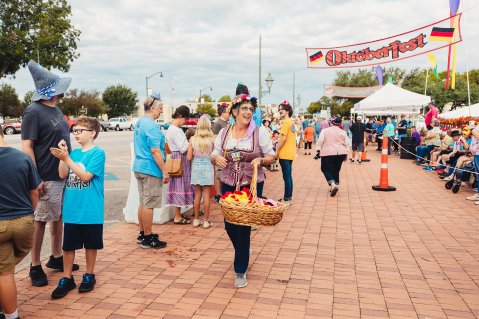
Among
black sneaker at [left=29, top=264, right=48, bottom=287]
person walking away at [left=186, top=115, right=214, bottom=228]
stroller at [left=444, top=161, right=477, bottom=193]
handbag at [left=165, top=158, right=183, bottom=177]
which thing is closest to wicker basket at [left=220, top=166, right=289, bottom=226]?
black sneaker at [left=29, top=264, right=48, bottom=287]

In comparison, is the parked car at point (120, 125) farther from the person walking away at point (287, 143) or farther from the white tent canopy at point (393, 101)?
the person walking away at point (287, 143)

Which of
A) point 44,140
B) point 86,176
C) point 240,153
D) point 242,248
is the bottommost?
point 242,248

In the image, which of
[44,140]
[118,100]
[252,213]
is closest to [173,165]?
[44,140]

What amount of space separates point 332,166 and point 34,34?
113ft

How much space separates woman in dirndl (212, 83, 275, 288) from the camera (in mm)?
4086

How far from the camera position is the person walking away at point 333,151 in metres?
8.81

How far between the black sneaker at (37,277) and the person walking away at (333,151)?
604cm

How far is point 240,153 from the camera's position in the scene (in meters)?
4.16

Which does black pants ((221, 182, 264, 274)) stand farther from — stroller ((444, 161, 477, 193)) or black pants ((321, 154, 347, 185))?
→ stroller ((444, 161, 477, 193))

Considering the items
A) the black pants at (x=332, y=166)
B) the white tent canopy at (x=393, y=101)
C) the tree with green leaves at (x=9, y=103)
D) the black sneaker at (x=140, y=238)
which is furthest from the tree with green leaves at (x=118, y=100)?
the black sneaker at (x=140, y=238)

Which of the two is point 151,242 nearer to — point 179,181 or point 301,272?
point 179,181

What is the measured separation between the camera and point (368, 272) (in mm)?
4426

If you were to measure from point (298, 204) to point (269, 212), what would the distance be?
442 cm

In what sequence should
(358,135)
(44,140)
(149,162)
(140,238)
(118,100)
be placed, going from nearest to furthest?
Answer: 1. (44,140)
2. (149,162)
3. (140,238)
4. (358,135)
5. (118,100)
